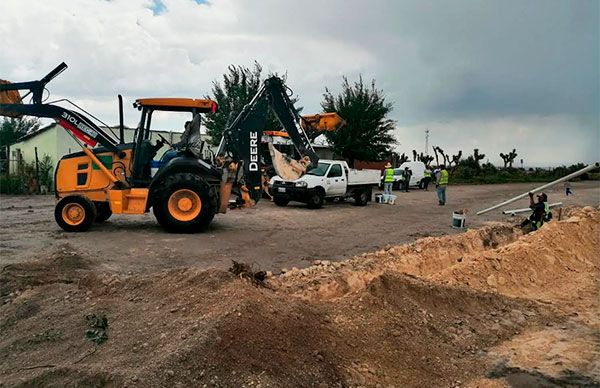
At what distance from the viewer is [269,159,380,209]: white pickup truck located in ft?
62.9

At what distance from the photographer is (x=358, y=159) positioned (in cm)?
3669

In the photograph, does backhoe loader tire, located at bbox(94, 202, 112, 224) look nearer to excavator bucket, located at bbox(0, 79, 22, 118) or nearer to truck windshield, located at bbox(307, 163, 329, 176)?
excavator bucket, located at bbox(0, 79, 22, 118)

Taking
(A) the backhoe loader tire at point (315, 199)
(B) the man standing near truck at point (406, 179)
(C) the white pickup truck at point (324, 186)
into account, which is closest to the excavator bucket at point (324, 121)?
(C) the white pickup truck at point (324, 186)

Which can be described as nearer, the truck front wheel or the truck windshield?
the truck windshield

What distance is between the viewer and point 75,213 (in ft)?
38.6

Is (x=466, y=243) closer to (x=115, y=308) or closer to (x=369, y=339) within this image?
(x=369, y=339)

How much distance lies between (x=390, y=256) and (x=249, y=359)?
216 inches

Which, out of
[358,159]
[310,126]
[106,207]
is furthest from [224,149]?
[358,159]

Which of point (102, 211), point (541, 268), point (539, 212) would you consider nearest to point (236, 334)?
point (541, 268)

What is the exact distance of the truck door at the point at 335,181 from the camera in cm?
2003

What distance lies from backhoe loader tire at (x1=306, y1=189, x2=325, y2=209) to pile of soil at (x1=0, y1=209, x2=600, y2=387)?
1090 cm

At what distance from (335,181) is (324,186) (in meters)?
0.69

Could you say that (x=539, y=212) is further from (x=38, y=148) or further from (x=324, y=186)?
(x=38, y=148)

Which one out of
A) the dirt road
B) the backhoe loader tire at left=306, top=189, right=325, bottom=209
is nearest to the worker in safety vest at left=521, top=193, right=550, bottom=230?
the dirt road
